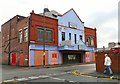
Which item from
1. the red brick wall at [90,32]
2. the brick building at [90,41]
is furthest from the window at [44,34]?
the red brick wall at [90,32]

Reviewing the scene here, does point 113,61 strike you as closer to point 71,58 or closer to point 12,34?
point 71,58

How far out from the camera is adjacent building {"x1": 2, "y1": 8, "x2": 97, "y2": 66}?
101ft

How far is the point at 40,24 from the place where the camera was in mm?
31688

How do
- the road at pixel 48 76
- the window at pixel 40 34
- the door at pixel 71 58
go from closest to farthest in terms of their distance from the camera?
the road at pixel 48 76, the window at pixel 40 34, the door at pixel 71 58

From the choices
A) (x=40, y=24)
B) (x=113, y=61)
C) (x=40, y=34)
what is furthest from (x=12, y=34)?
(x=113, y=61)

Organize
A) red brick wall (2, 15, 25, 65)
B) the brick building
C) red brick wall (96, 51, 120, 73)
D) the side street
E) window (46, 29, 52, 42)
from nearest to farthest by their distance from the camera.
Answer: red brick wall (96, 51, 120, 73) < the side street < window (46, 29, 52, 42) < red brick wall (2, 15, 25, 65) < the brick building

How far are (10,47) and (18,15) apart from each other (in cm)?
683

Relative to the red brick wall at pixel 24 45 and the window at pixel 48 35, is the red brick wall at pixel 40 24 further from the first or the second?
the red brick wall at pixel 24 45

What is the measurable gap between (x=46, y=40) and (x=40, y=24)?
2919 mm

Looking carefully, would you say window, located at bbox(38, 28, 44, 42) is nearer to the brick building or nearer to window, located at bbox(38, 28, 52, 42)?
window, located at bbox(38, 28, 52, 42)

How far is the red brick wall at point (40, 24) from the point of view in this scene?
30.5 metres

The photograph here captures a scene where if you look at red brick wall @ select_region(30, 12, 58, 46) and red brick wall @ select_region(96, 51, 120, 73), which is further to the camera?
red brick wall @ select_region(30, 12, 58, 46)

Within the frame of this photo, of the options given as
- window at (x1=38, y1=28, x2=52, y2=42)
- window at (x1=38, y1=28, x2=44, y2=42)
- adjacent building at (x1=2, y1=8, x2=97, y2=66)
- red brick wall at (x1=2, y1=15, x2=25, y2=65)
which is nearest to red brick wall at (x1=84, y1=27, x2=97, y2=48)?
adjacent building at (x1=2, y1=8, x2=97, y2=66)

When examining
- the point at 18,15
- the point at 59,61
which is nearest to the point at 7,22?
the point at 18,15
